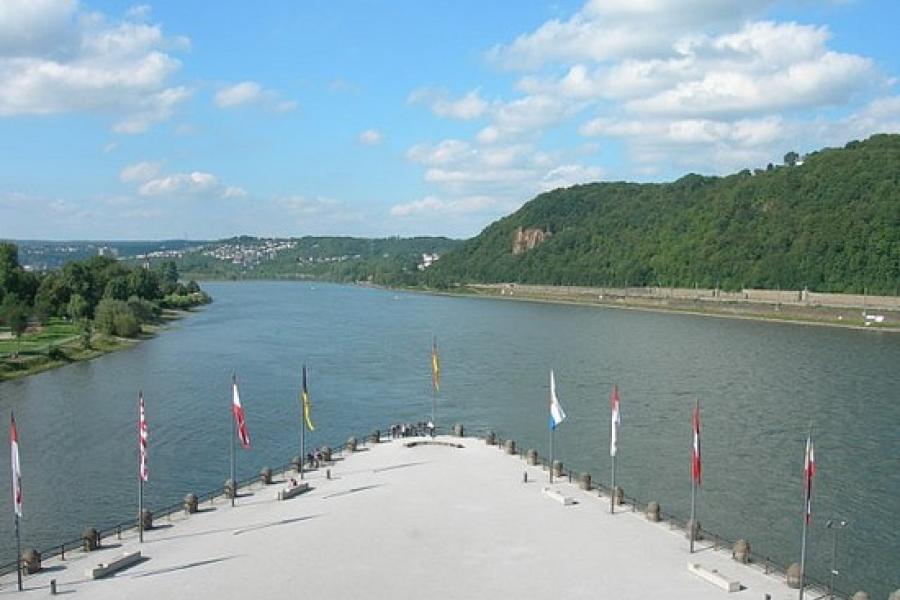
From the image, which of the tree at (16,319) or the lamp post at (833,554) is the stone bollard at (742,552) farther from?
the tree at (16,319)

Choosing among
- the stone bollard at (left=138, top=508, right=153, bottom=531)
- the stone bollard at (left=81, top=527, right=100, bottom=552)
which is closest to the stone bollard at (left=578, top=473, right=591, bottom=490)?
the stone bollard at (left=138, top=508, right=153, bottom=531)

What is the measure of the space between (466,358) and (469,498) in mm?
51727

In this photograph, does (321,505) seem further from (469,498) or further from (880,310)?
(880,310)

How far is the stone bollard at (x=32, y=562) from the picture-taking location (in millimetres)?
22969

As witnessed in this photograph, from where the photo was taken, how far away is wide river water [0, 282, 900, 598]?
3472cm

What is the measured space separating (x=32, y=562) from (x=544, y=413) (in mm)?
35972

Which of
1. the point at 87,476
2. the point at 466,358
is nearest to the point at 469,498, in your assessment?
the point at 87,476

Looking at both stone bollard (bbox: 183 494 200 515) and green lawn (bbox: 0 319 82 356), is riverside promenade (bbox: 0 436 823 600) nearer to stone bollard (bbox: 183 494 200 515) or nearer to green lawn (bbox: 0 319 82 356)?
stone bollard (bbox: 183 494 200 515)

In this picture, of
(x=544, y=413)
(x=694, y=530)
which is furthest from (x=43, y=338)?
(x=694, y=530)

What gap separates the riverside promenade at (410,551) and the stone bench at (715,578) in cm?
17

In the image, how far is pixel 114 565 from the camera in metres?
23.0

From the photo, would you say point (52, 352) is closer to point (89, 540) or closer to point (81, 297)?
point (81, 297)

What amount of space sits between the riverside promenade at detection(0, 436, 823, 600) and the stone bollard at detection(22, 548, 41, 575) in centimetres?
39

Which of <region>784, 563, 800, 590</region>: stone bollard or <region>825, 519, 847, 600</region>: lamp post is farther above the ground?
<region>784, 563, 800, 590</region>: stone bollard
